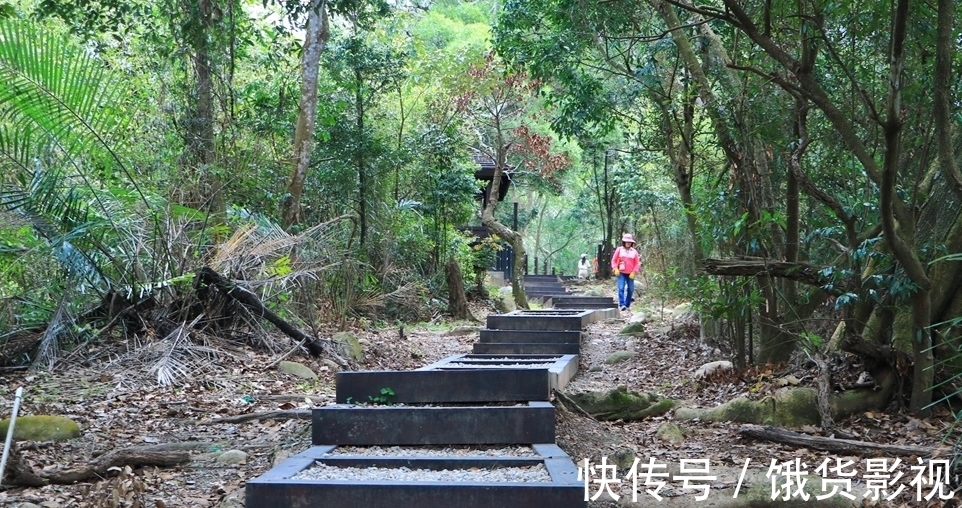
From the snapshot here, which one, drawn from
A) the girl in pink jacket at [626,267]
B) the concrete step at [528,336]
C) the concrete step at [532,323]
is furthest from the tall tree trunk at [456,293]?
the concrete step at [528,336]

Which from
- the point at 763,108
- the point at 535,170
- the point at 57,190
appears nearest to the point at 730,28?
the point at 763,108

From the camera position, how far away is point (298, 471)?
4.70m

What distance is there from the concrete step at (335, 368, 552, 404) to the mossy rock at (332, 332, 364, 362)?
3.59 metres

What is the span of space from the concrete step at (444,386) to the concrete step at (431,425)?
14.8 inches

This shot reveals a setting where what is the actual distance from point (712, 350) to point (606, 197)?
15708mm

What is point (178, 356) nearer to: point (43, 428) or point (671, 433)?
point (43, 428)

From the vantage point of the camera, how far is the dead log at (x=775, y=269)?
20.9 ft

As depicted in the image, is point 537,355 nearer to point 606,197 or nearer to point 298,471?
point 298,471

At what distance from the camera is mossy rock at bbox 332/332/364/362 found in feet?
31.8

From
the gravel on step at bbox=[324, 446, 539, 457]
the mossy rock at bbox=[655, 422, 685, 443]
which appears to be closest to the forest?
the mossy rock at bbox=[655, 422, 685, 443]

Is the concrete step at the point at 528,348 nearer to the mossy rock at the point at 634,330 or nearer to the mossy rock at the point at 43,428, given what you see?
the mossy rock at the point at 634,330

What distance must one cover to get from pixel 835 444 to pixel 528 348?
5.12 m

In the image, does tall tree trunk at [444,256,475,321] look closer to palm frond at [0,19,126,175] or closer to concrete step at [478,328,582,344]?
concrete step at [478,328,582,344]

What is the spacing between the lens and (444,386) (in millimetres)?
6070
